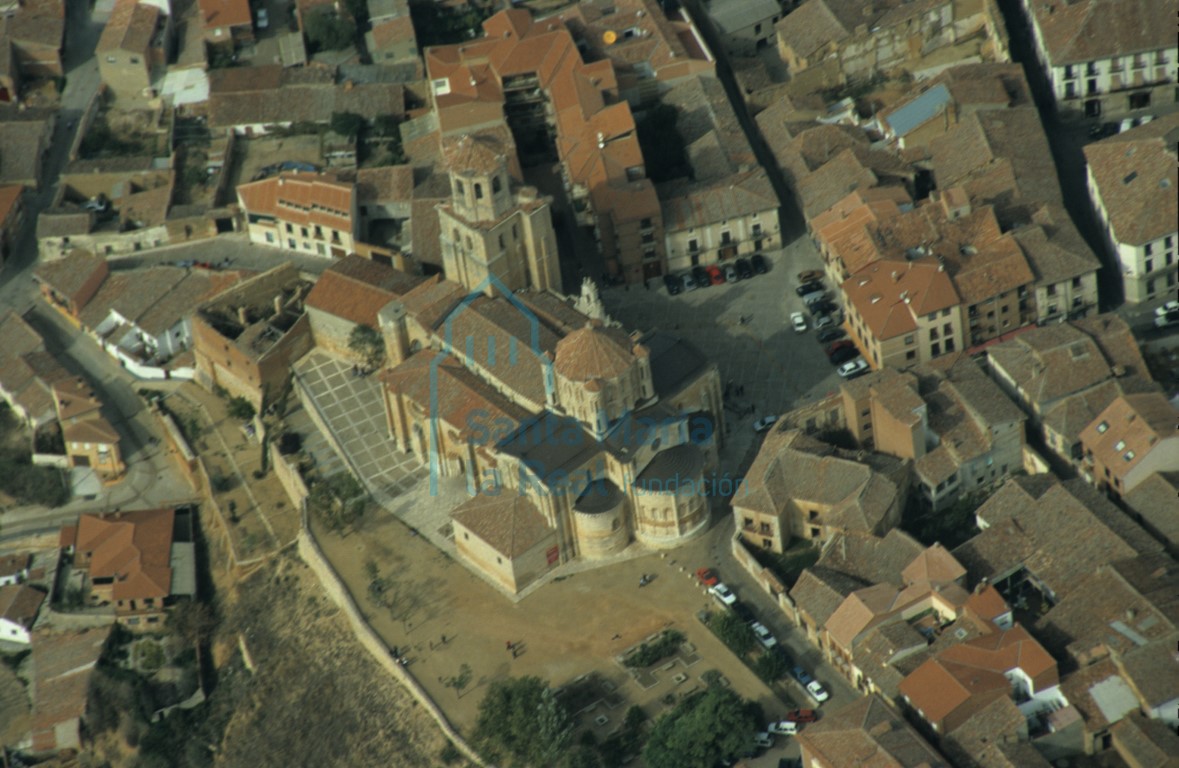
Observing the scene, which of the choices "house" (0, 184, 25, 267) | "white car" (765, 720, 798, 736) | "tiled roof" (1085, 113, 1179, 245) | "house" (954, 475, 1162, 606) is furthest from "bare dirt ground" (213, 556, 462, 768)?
"tiled roof" (1085, 113, 1179, 245)

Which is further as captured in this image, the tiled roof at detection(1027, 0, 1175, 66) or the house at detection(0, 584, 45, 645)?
the tiled roof at detection(1027, 0, 1175, 66)

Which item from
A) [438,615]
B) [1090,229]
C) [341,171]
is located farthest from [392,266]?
[1090,229]

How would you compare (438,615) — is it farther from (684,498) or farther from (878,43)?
(878,43)

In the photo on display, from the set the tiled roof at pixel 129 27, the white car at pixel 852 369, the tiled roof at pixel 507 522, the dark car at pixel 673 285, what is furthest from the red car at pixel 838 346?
the tiled roof at pixel 129 27

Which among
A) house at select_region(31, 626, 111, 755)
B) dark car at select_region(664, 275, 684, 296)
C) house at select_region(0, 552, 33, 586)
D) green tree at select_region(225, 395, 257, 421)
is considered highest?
dark car at select_region(664, 275, 684, 296)

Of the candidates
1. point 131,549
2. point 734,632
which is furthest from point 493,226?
point 131,549

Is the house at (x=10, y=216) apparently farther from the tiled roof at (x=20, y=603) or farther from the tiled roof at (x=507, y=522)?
the tiled roof at (x=507, y=522)

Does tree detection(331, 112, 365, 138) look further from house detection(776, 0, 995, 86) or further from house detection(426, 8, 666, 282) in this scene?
house detection(776, 0, 995, 86)
